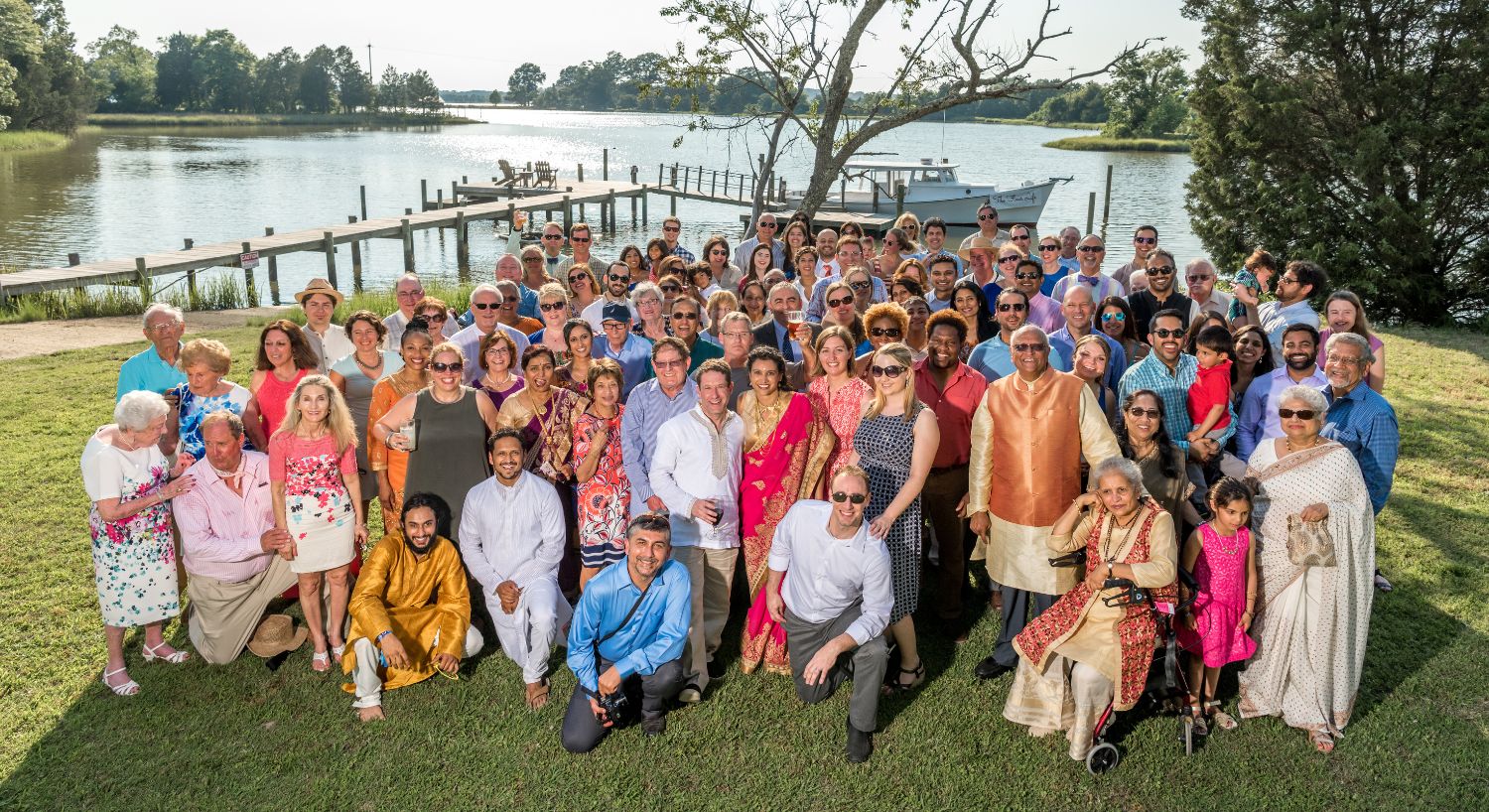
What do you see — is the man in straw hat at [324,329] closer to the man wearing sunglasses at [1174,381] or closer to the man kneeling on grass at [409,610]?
the man kneeling on grass at [409,610]

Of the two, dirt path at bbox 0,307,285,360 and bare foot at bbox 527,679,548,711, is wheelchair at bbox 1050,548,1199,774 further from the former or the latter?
dirt path at bbox 0,307,285,360

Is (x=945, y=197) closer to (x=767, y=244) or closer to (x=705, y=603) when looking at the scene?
(x=767, y=244)

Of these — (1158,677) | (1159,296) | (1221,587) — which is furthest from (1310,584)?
(1159,296)

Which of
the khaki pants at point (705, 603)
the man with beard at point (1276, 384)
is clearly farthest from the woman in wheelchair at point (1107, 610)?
the khaki pants at point (705, 603)

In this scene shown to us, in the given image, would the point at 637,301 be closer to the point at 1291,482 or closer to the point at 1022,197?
the point at 1291,482

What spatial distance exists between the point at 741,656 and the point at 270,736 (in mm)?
2465

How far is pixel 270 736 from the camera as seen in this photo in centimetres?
493

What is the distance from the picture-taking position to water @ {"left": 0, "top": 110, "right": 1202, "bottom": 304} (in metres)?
31.8

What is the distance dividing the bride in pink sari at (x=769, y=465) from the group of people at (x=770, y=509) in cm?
2

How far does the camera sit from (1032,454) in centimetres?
507

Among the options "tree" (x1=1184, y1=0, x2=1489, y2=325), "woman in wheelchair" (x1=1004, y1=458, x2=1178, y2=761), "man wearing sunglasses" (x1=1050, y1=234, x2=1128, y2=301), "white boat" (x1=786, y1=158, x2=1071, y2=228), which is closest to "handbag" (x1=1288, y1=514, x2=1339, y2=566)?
"woman in wheelchair" (x1=1004, y1=458, x2=1178, y2=761)

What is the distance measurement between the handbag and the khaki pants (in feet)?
9.13

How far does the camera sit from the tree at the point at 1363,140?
1457cm


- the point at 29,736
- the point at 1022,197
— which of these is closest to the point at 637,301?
the point at 29,736
